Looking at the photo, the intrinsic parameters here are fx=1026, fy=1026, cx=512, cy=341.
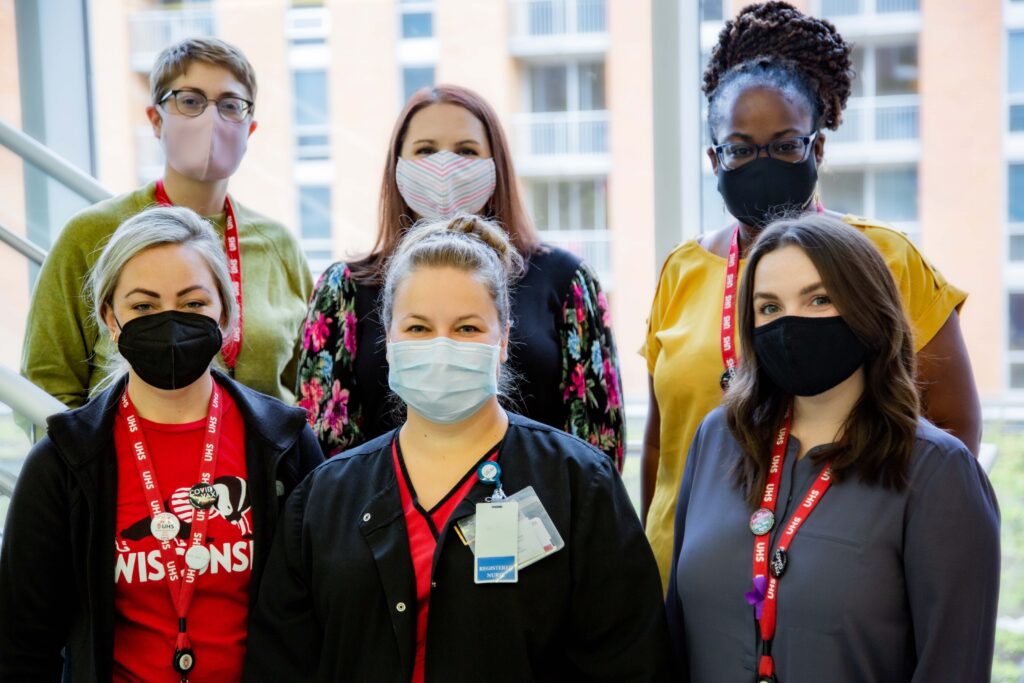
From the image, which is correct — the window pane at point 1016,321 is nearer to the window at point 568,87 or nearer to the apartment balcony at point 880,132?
the apartment balcony at point 880,132

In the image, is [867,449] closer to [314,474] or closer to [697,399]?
[697,399]

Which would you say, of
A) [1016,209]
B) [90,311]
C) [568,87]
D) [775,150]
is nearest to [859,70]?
[1016,209]

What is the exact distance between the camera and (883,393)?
193cm

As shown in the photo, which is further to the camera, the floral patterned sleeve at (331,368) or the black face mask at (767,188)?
the floral patterned sleeve at (331,368)

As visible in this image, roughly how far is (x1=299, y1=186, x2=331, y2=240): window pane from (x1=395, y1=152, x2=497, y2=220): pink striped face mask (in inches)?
80.4

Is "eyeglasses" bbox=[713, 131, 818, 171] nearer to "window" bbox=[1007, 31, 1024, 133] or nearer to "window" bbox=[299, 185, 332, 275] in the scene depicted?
"window" bbox=[1007, 31, 1024, 133]

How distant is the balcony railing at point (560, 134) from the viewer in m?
4.16

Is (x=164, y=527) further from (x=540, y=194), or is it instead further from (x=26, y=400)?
(x=540, y=194)

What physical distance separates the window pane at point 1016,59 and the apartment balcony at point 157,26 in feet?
10.8

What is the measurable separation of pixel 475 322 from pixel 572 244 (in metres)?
2.22

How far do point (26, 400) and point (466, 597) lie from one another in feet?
3.52

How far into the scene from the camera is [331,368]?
2.57m

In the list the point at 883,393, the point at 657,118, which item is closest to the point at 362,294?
the point at 883,393

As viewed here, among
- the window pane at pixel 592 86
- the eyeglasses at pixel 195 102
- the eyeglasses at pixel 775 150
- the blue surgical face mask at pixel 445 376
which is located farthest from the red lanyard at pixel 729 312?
the window pane at pixel 592 86
